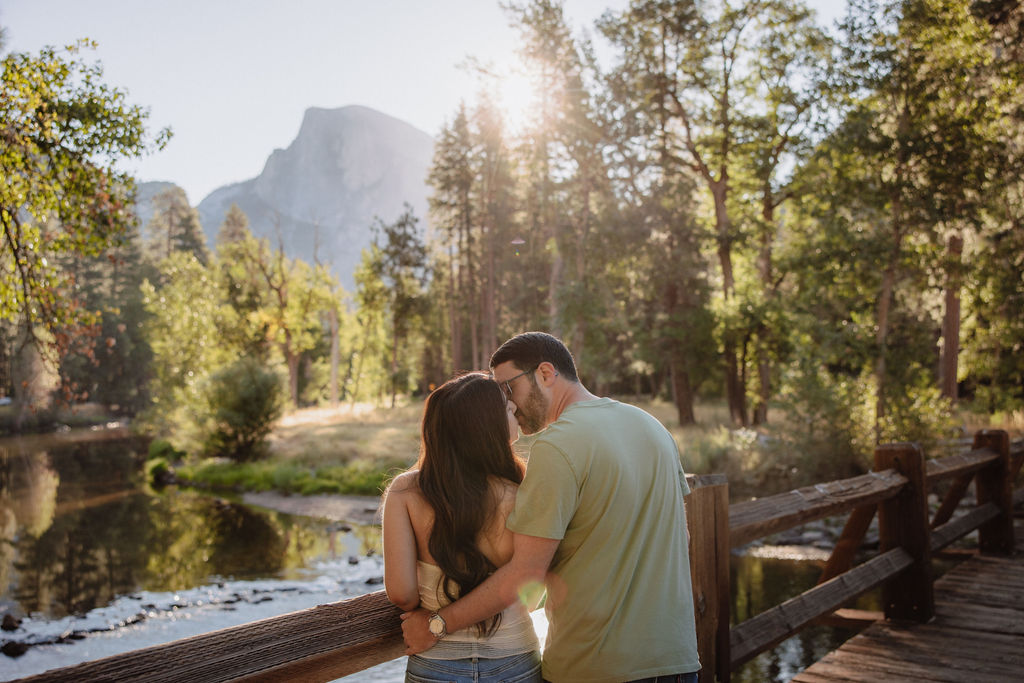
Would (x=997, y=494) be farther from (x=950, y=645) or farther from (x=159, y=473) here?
(x=159, y=473)

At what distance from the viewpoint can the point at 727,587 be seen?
353 centimetres

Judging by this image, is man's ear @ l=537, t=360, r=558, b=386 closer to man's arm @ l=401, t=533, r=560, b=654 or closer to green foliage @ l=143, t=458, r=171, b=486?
man's arm @ l=401, t=533, r=560, b=654

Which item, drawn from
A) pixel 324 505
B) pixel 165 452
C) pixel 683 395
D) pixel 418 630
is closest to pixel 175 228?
pixel 165 452

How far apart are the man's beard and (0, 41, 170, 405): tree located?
271 inches

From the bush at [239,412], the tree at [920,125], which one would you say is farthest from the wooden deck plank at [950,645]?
the bush at [239,412]

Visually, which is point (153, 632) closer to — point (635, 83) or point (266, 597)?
point (266, 597)

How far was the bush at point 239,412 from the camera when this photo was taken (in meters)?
28.6

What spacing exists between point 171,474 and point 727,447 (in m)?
20.0

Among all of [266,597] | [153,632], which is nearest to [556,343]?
[153,632]

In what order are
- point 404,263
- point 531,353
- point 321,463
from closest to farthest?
point 531,353 < point 321,463 < point 404,263

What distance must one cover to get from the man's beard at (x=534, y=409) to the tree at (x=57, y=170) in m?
6.89

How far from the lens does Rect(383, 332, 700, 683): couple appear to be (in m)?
2.15

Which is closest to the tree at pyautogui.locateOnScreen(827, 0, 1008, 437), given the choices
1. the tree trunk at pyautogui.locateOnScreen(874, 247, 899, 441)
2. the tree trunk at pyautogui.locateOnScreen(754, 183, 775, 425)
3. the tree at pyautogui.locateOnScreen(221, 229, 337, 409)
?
the tree trunk at pyautogui.locateOnScreen(874, 247, 899, 441)

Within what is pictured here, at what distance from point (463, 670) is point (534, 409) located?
0.78 meters
